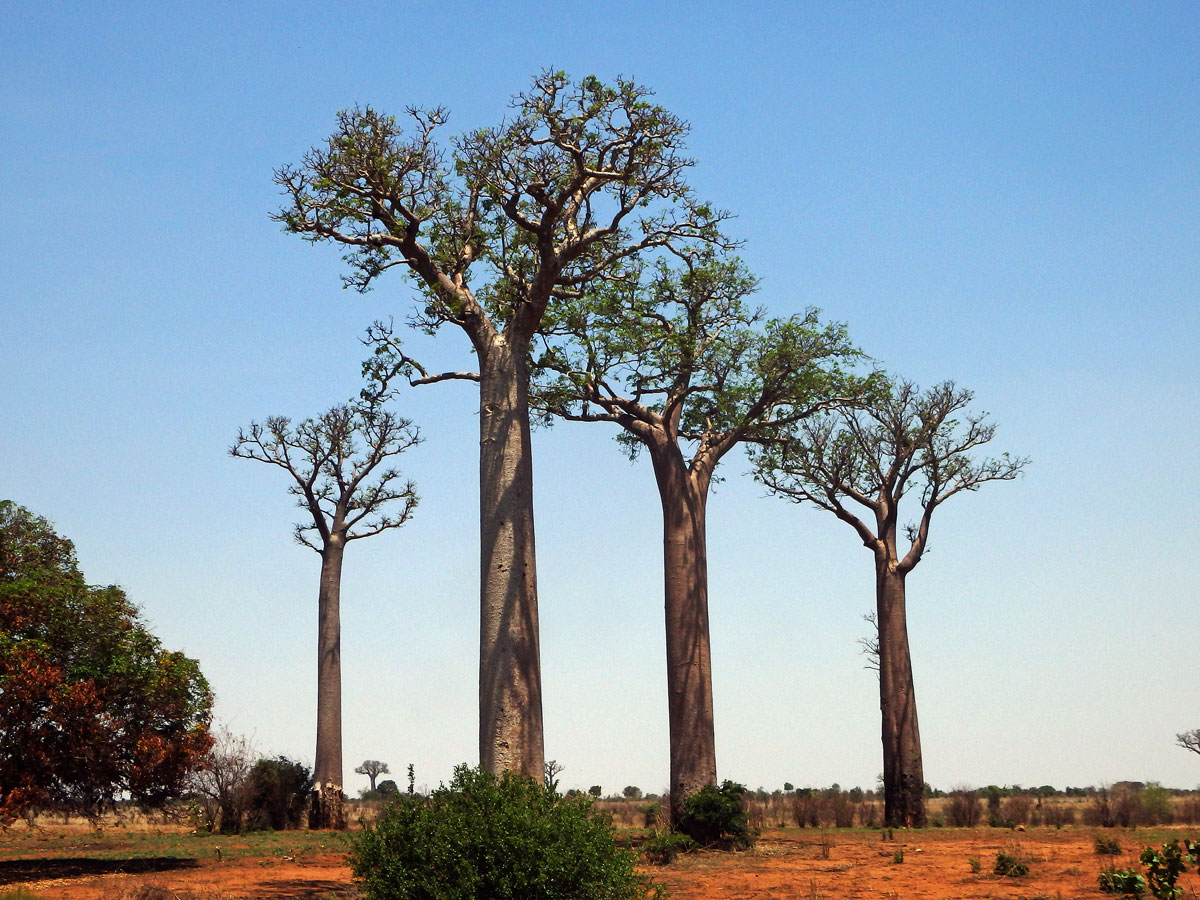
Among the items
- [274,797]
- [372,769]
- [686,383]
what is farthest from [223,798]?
[372,769]

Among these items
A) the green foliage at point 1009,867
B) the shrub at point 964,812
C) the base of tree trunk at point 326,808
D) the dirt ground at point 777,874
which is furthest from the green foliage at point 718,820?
the base of tree trunk at point 326,808

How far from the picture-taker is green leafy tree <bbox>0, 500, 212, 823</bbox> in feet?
47.1

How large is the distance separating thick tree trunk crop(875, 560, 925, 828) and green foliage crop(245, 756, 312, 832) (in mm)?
13178

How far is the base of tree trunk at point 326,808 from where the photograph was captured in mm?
24609

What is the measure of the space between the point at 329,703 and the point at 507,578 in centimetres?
1537

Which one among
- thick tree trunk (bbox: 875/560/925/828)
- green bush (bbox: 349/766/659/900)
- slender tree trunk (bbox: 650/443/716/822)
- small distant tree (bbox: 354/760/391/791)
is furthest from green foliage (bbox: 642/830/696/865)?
small distant tree (bbox: 354/760/391/791)

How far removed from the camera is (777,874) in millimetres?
13969

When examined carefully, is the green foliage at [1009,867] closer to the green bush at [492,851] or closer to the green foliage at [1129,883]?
the green foliage at [1129,883]

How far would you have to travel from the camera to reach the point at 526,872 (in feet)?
24.8

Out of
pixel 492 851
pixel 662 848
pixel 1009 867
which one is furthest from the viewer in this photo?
pixel 662 848

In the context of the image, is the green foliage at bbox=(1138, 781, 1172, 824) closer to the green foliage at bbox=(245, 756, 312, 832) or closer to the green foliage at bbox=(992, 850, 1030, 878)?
the green foliage at bbox=(992, 850, 1030, 878)

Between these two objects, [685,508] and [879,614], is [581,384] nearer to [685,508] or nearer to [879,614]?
[685,508]

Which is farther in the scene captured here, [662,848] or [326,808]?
[326,808]

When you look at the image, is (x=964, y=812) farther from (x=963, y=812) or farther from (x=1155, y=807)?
(x=1155, y=807)
